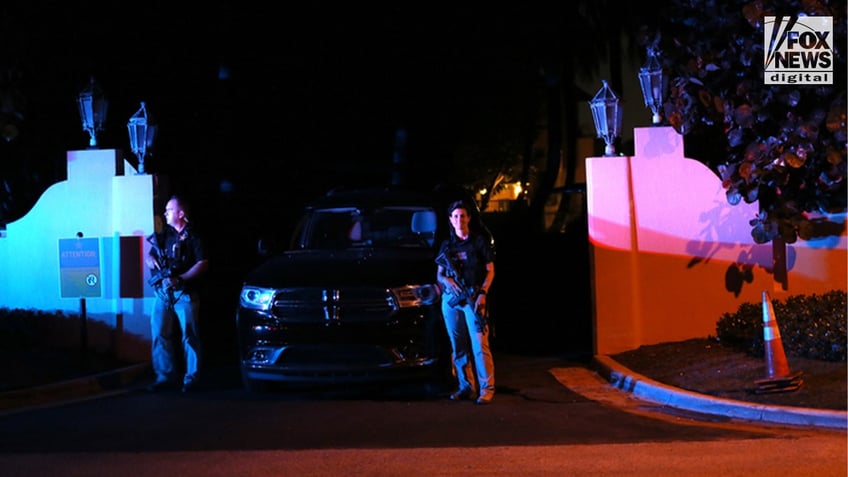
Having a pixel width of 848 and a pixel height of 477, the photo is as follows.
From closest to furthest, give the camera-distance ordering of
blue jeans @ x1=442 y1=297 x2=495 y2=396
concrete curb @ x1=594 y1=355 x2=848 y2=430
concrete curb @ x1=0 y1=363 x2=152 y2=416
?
concrete curb @ x1=594 y1=355 x2=848 y2=430 → blue jeans @ x1=442 y1=297 x2=495 y2=396 → concrete curb @ x1=0 y1=363 x2=152 y2=416

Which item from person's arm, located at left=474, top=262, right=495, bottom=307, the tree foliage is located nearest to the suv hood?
person's arm, located at left=474, top=262, right=495, bottom=307

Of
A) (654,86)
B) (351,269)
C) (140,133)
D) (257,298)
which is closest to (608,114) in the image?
(654,86)

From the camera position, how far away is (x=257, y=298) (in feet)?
33.6

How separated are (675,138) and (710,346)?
2.46 metres

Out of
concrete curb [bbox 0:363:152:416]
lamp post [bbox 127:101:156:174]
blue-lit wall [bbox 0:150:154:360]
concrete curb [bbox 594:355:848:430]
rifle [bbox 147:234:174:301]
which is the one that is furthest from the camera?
lamp post [bbox 127:101:156:174]

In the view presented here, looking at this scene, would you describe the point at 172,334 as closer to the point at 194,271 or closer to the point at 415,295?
the point at 194,271

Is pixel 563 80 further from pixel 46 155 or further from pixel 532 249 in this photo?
pixel 46 155

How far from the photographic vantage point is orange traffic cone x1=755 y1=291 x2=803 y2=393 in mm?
9227

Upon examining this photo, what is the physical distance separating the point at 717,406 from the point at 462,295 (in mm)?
2453

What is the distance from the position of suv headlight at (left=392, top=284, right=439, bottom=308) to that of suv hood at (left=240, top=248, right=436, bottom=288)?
54 millimetres

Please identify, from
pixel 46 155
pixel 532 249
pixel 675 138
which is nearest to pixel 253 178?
pixel 46 155

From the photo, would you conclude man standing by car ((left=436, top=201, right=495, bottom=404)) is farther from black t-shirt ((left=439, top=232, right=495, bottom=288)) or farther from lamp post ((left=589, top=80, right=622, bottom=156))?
lamp post ((left=589, top=80, right=622, bottom=156))

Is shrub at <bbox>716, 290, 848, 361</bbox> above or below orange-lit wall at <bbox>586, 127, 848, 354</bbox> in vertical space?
below

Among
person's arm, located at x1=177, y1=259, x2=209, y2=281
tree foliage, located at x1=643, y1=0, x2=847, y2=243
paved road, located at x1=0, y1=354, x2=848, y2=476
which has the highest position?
tree foliage, located at x1=643, y1=0, x2=847, y2=243
